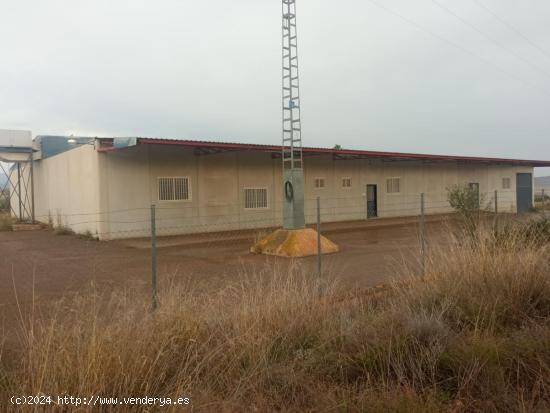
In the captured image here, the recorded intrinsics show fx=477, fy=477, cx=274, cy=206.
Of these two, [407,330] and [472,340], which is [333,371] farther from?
[472,340]

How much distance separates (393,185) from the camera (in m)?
31.2

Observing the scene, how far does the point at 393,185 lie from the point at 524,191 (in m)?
15.8

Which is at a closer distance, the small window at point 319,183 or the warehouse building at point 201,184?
the warehouse building at point 201,184

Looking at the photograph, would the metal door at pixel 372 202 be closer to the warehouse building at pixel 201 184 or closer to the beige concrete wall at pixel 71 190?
the warehouse building at pixel 201 184

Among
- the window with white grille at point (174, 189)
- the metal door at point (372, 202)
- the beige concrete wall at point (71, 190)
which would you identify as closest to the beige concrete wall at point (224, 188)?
the window with white grille at point (174, 189)


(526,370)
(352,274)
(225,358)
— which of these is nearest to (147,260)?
(352,274)

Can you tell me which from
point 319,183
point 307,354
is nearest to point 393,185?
point 319,183

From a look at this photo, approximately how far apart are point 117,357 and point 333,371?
5.79 feet

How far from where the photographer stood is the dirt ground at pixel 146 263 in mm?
9250

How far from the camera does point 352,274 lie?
10438mm

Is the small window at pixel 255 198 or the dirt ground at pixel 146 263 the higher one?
the small window at pixel 255 198

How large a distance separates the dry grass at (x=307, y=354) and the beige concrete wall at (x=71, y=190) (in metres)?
16.0

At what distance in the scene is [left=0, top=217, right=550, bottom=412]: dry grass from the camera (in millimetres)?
3391

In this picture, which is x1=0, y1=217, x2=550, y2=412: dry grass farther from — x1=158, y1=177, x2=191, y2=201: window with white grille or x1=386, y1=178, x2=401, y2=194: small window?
x1=386, y1=178, x2=401, y2=194: small window
